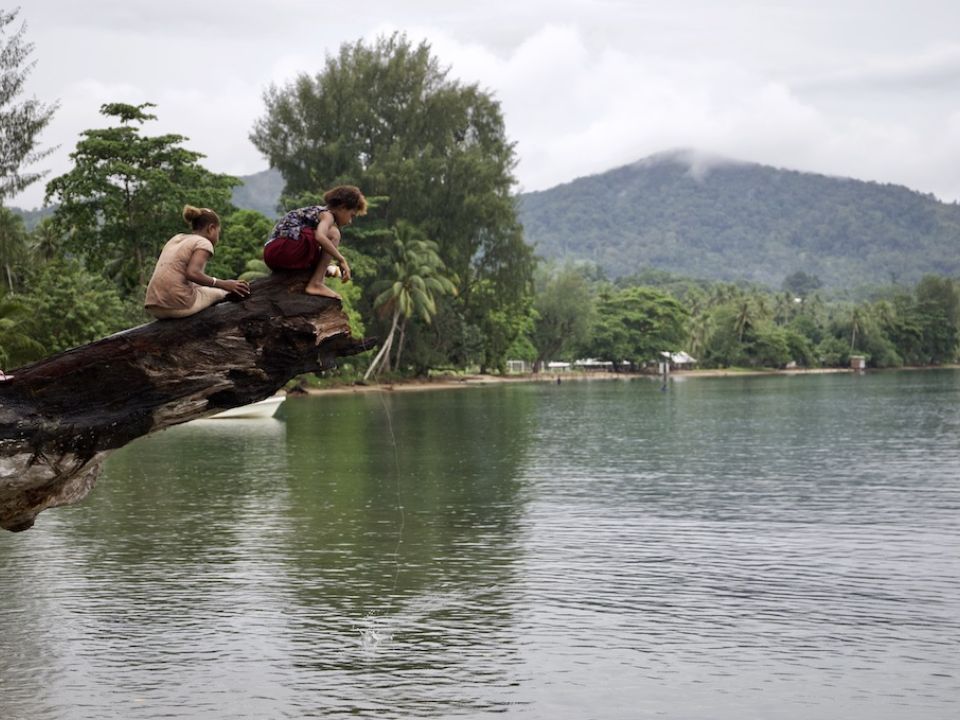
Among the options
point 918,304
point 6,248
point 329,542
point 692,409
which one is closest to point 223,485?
point 329,542

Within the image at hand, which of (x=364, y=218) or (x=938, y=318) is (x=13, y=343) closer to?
(x=364, y=218)

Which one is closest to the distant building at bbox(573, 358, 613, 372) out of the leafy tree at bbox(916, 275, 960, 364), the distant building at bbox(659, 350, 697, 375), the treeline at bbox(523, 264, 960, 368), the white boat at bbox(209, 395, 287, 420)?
the treeline at bbox(523, 264, 960, 368)

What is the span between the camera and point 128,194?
216 ft

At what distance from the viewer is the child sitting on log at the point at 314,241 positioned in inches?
348

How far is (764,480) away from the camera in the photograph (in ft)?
95.8

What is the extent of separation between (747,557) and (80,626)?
32.9ft

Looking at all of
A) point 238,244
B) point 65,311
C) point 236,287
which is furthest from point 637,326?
point 236,287

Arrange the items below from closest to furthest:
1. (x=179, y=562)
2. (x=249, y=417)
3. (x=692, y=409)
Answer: (x=179, y=562) → (x=249, y=417) → (x=692, y=409)

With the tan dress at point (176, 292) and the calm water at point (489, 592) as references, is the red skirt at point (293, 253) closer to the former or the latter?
the tan dress at point (176, 292)

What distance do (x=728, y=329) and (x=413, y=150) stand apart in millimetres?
85261

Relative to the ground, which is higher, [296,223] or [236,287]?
[296,223]

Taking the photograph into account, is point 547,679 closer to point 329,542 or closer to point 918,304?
point 329,542

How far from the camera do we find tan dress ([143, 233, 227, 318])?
28.2 feet

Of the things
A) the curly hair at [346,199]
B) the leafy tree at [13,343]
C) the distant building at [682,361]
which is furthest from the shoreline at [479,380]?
the curly hair at [346,199]
